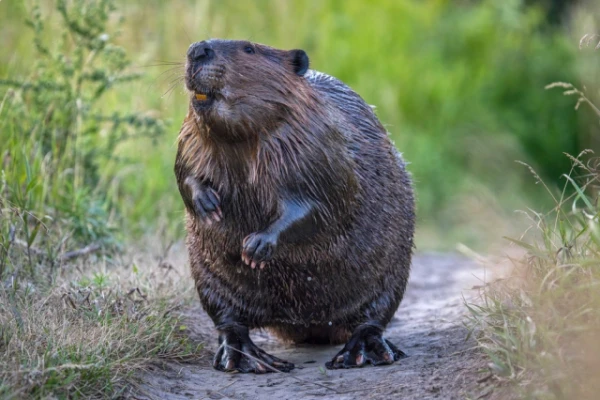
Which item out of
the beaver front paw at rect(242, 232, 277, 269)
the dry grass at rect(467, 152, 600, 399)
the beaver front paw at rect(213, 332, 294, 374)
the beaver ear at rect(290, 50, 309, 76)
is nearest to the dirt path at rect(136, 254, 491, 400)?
the beaver front paw at rect(213, 332, 294, 374)

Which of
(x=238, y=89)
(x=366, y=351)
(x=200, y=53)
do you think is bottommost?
(x=366, y=351)

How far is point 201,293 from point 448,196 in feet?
15.3

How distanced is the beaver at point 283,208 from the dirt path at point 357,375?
121 mm

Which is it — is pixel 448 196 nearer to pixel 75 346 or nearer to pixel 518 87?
pixel 518 87

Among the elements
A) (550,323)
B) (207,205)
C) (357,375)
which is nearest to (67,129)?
(207,205)

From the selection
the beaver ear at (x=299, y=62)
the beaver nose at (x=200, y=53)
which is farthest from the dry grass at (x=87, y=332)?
the beaver ear at (x=299, y=62)

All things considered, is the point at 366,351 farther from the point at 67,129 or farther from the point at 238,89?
the point at 67,129

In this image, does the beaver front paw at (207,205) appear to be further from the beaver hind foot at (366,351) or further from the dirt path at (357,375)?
the beaver hind foot at (366,351)

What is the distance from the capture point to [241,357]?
3645 millimetres

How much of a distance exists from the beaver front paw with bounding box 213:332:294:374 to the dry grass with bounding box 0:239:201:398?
Result: 5.2 inches

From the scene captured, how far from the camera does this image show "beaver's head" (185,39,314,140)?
3.29 m

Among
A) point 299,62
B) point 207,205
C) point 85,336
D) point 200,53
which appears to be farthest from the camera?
point 299,62

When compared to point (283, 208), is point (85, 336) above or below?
below

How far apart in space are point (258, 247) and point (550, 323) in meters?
1.06
